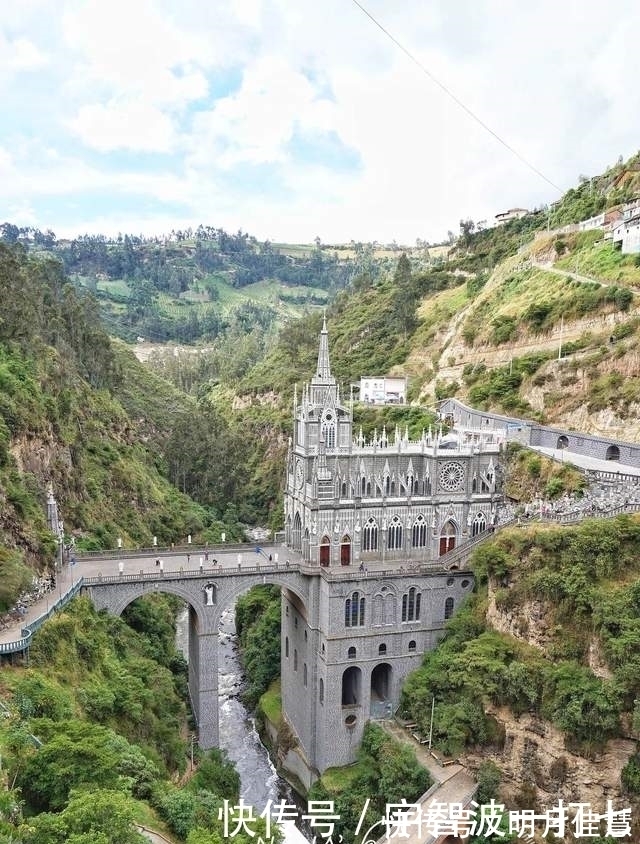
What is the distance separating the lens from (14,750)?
22.2 m

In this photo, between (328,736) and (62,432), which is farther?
(62,432)

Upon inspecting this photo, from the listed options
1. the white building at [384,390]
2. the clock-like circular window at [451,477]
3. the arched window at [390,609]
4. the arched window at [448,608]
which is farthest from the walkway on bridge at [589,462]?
the white building at [384,390]

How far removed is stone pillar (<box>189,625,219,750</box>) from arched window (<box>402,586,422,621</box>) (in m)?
12.6

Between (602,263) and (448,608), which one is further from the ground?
(602,263)

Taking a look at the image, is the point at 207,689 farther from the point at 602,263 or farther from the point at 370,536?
the point at 602,263

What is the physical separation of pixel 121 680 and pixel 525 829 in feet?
76.3

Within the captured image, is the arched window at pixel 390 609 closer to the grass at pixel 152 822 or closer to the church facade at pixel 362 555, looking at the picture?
the church facade at pixel 362 555

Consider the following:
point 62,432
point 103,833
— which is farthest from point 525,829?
point 62,432

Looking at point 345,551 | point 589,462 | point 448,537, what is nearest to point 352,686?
point 345,551

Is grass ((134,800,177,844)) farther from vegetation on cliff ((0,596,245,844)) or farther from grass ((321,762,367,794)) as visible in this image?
grass ((321,762,367,794))

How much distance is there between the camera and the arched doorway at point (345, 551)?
44.7 meters

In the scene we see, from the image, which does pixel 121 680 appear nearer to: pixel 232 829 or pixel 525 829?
pixel 232 829

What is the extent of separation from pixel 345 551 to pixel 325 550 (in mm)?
1446

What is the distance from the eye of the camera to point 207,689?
139 feet
